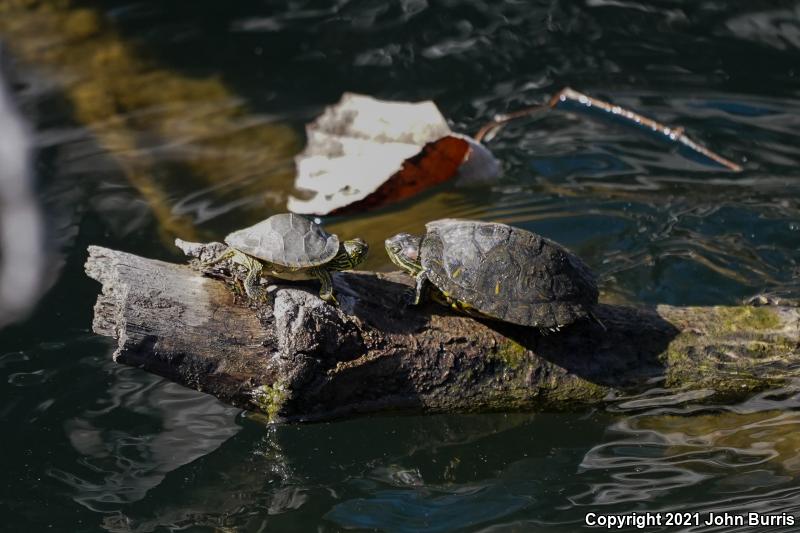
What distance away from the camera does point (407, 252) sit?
4.21m

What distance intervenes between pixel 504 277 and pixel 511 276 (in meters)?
0.03

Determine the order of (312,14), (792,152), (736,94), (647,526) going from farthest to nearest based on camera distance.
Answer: (312,14), (736,94), (792,152), (647,526)

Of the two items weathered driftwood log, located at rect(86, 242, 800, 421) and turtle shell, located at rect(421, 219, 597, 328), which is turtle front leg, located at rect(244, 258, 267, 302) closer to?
weathered driftwood log, located at rect(86, 242, 800, 421)

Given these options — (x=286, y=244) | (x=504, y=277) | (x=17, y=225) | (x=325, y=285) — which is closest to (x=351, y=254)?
(x=325, y=285)

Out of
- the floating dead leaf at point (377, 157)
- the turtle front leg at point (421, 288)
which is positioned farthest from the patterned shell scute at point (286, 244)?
the floating dead leaf at point (377, 157)

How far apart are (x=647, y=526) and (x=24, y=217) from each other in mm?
4427

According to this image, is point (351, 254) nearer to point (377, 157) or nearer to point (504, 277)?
point (504, 277)

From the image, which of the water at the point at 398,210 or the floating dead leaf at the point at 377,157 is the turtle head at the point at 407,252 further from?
the floating dead leaf at the point at 377,157

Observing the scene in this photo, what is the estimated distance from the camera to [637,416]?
171 inches

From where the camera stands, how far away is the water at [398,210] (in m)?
4.08

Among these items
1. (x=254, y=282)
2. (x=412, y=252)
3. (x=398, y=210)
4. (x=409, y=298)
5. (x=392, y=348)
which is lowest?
(x=398, y=210)

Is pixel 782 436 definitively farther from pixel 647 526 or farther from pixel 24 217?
pixel 24 217

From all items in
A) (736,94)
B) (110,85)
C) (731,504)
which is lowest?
(731,504)

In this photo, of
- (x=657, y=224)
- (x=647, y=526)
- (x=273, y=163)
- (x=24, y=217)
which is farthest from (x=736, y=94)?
(x=24, y=217)
